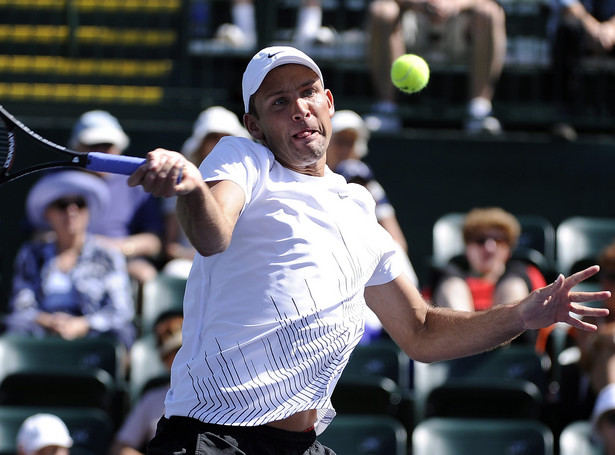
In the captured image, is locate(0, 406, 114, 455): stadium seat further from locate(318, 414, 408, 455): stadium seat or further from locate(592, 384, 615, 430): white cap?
locate(592, 384, 615, 430): white cap

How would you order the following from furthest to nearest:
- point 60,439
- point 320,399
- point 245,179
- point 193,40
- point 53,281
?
point 193,40, point 53,281, point 60,439, point 320,399, point 245,179

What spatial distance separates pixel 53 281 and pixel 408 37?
11.0 ft

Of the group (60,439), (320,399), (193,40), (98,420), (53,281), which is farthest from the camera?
(193,40)

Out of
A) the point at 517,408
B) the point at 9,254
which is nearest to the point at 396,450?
the point at 517,408

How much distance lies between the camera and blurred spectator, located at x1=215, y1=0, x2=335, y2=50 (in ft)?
29.1

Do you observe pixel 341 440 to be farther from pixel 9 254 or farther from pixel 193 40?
pixel 193 40

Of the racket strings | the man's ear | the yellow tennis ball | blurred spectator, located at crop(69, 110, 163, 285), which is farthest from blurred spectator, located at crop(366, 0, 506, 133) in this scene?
the racket strings

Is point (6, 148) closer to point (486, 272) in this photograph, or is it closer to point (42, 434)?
point (42, 434)

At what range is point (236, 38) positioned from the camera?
9.02 m

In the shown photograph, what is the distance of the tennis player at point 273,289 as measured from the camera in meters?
3.17

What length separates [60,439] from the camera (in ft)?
18.0

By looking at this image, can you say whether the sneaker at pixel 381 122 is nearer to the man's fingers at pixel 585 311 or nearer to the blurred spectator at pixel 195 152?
the blurred spectator at pixel 195 152

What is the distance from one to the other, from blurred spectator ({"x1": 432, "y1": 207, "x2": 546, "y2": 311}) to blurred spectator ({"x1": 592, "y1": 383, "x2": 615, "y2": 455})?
983mm

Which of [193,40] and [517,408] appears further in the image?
[193,40]
